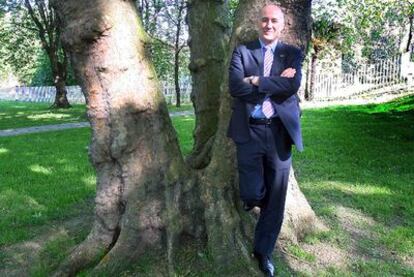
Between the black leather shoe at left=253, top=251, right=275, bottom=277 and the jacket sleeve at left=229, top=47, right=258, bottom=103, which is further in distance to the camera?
the black leather shoe at left=253, top=251, right=275, bottom=277

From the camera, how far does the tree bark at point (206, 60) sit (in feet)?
18.3

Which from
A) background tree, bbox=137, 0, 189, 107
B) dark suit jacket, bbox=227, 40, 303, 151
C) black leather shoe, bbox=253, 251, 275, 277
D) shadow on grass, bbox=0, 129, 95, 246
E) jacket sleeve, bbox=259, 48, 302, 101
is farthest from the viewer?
background tree, bbox=137, 0, 189, 107

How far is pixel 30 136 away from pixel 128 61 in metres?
10.9

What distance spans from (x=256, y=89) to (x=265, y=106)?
6.2 inches

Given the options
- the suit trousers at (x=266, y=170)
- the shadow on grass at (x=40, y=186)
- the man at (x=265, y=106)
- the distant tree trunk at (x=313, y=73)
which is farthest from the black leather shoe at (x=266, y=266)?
the distant tree trunk at (x=313, y=73)

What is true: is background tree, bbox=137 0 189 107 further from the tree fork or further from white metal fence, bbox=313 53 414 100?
the tree fork

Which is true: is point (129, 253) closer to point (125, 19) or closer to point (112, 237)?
point (112, 237)

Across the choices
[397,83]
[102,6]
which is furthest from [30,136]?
[397,83]

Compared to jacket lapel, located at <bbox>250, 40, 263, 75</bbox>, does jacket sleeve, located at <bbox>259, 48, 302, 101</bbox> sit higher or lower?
lower

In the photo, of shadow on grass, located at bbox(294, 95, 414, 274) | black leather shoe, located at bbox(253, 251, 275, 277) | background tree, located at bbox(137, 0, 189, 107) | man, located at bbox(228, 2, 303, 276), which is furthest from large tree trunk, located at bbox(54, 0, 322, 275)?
background tree, located at bbox(137, 0, 189, 107)

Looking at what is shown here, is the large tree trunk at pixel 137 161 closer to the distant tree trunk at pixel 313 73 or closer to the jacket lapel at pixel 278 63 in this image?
the jacket lapel at pixel 278 63

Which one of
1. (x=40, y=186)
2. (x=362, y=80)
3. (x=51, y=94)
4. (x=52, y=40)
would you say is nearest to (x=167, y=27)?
(x=52, y=40)

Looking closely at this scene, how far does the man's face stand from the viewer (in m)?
3.70

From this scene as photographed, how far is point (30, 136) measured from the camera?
1451 centimetres
